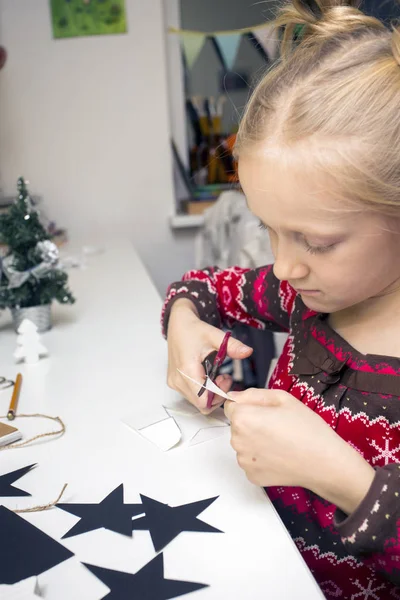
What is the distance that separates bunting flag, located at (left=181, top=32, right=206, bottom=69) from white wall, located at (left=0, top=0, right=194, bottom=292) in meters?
0.11

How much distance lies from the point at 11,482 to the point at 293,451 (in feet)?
0.87

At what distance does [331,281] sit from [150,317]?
21.3 inches

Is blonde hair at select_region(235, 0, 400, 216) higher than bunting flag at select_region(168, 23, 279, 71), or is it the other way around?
bunting flag at select_region(168, 23, 279, 71)

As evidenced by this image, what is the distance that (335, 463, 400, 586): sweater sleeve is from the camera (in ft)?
1.52

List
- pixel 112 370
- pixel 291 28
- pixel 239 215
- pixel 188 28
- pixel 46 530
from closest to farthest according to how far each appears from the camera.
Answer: pixel 46 530 → pixel 291 28 → pixel 112 370 → pixel 239 215 → pixel 188 28

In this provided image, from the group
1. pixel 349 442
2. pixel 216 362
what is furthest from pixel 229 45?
pixel 349 442

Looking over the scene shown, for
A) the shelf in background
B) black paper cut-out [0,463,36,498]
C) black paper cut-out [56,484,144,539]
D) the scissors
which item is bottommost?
the shelf in background

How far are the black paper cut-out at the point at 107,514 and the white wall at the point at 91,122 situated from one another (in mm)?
1644

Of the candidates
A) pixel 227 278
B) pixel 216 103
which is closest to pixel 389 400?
pixel 227 278

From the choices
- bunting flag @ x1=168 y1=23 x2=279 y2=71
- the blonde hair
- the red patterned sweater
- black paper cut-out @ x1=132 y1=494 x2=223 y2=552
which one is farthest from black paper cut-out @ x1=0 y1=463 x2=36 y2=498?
bunting flag @ x1=168 y1=23 x2=279 y2=71

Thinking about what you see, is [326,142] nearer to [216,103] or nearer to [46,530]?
[46,530]

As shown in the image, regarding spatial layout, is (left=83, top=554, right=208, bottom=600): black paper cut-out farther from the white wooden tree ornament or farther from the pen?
the white wooden tree ornament

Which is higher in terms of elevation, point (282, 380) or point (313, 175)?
point (313, 175)

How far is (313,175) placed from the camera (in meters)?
0.54
